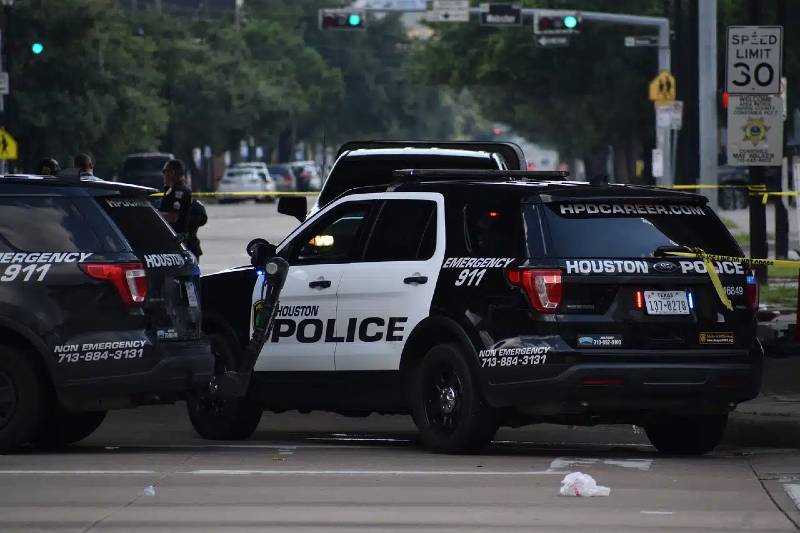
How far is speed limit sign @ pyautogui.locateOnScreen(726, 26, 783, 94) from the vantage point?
20391 millimetres

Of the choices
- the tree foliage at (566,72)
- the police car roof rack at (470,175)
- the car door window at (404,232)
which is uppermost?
the police car roof rack at (470,175)

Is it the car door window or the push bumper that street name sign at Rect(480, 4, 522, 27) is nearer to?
the car door window

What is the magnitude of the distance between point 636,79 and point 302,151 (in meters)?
80.2

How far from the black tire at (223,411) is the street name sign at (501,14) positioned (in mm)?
35526

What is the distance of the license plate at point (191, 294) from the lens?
13111mm

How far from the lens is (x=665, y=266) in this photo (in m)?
12.2

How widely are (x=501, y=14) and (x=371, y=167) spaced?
31949mm

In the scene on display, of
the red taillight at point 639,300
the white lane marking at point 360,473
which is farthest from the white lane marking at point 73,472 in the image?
the red taillight at point 639,300

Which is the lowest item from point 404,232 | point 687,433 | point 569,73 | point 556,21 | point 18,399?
point 569,73

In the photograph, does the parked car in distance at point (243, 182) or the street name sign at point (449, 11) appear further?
the parked car in distance at point (243, 182)

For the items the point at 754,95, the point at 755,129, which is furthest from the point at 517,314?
the point at 755,129

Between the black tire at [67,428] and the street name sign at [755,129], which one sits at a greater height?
the street name sign at [755,129]

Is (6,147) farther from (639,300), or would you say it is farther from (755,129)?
(639,300)

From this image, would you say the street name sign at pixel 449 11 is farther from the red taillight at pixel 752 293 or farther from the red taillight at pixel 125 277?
the red taillight at pixel 125 277
